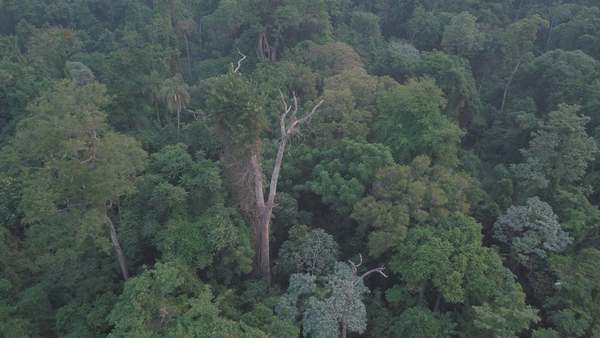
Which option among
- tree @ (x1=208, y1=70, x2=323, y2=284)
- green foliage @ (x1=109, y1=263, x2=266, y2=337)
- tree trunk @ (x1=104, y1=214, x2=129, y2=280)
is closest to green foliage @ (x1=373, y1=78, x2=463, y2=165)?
tree @ (x1=208, y1=70, x2=323, y2=284)

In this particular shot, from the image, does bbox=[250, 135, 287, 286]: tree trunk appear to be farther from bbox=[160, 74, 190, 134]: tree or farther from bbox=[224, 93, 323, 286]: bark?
bbox=[160, 74, 190, 134]: tree

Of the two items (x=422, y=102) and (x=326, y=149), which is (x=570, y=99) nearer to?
(x=422, y=102)

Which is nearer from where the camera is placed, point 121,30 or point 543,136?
point 543,136

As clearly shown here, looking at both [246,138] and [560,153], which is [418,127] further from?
[246,138]

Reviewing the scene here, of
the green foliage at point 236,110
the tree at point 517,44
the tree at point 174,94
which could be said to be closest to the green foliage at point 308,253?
the green foliage at point 236,110

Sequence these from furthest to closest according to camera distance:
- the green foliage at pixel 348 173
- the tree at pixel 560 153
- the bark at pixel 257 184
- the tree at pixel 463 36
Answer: the tree at pixel 463 36 < the tree at pixel 560 153 < the green foliage at pixel 348 173 < the bark at pixel 257 184

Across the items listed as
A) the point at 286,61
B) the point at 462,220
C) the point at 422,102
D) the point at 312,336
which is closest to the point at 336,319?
the point at 312,336

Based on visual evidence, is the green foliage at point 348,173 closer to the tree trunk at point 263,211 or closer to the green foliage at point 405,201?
the green foliage at point 405,201

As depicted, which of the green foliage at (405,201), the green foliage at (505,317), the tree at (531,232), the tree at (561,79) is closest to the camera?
the green foliage at (505,317)
